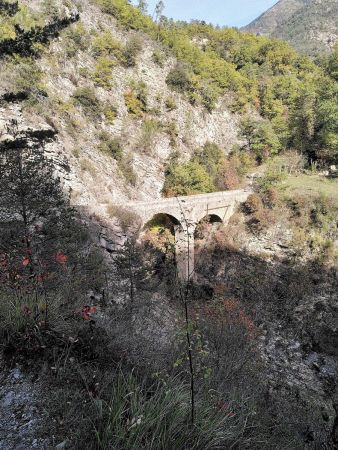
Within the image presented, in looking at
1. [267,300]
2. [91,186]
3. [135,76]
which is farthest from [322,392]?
[135,76]

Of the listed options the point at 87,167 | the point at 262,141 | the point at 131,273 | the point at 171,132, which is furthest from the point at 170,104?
the point at 131,273

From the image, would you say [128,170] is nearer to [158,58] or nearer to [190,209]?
[190,209]

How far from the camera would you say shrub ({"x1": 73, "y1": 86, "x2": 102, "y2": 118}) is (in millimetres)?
23422

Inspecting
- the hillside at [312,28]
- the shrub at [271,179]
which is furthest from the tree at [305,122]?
the hillside at [312,28]

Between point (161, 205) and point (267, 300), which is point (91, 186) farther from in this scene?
point (267, 300)

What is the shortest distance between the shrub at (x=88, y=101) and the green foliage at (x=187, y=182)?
8092 millimetres

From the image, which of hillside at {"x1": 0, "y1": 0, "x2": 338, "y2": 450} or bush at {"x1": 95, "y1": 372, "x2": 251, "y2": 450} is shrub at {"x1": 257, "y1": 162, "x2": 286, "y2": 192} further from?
bush at {"x1": 95, "y1": 372, "x2": 251, "y2": 450}

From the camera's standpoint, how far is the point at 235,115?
33.3 meters

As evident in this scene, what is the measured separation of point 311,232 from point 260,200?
14.3 ft

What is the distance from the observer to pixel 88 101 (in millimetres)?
23812

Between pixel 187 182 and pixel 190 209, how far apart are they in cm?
592

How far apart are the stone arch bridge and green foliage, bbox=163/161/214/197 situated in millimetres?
2691

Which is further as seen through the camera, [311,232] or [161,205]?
[311,232]

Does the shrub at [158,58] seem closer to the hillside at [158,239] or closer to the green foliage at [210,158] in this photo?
the hillside at [158,239]
